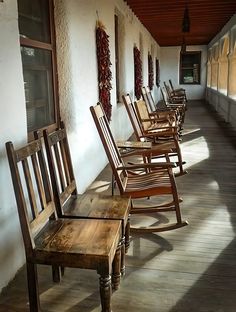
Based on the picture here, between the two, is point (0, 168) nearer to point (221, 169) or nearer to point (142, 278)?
point (142, 278)

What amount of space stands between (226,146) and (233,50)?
10.1 feet

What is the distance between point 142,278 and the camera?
6.81 ft

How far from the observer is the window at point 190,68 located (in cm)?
1590

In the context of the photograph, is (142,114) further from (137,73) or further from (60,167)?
(60,167)

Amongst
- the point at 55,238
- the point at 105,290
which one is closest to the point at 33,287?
the point at 55,238

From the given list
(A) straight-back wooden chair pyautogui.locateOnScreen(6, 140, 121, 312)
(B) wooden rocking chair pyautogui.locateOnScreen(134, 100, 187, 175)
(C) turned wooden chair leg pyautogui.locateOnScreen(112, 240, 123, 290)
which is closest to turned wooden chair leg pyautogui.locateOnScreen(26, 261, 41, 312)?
(A) straight-back wooden chair pyautogui.locateOnScreen(6, 140, 121, 312)

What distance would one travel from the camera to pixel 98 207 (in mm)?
2055

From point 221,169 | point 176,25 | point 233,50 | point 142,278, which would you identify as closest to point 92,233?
point 142,278

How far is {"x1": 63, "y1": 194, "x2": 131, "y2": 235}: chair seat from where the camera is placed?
1.93 m

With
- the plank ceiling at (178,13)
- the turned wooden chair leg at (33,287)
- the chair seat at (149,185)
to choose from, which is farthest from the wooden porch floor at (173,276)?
the plank ceiling at (178,13)

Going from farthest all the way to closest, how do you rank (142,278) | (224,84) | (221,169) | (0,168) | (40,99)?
(224,84)
(221,169)
(40,99)
(142,278)
(0,168)

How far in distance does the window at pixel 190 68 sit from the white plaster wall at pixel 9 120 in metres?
14.7

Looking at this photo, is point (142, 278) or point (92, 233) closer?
point (92, 233)

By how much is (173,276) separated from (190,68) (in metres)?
15.1
